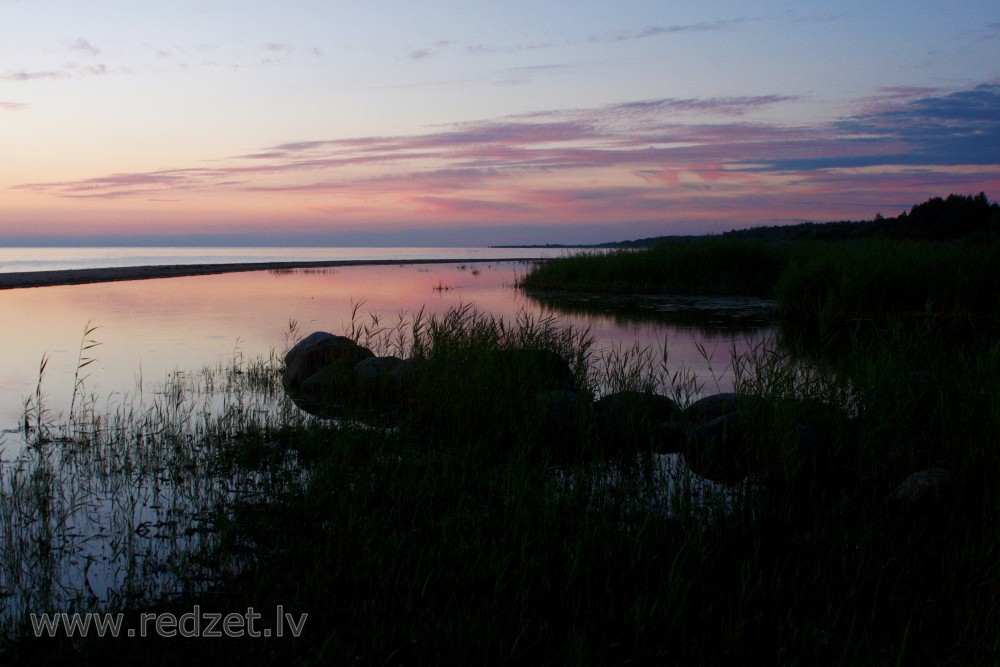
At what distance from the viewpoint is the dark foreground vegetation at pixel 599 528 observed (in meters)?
3.06

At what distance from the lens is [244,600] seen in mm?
3420

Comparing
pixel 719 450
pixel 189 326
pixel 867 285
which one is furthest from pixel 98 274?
pixel 719 450

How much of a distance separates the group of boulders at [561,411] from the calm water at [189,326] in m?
1.70

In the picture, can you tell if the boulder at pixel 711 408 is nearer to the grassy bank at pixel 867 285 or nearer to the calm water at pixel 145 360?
the calm water at pixel 145 360

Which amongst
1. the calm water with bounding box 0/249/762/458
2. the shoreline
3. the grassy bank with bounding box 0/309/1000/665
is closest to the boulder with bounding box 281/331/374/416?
the grassy bank with bounding box 0/309/1000/665

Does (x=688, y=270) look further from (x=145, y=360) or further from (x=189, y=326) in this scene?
(x=145, y=360)

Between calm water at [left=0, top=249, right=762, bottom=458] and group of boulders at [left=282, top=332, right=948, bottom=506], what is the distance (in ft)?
5.58

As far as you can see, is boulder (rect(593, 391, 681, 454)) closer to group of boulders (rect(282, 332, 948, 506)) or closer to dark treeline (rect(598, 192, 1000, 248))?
group of boulders (rect(282, 332, 948, 506))

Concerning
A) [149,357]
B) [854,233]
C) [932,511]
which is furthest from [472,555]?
[854,233]

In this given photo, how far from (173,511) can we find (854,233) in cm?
5171

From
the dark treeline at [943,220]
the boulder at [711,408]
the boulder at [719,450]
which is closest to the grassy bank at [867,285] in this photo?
the boulder at [711,408]

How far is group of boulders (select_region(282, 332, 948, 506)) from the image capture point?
218 inches

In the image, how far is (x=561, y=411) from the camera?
254 inches

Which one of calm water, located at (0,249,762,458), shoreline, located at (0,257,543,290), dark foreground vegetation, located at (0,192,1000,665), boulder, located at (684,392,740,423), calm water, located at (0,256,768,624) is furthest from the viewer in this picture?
shoreline, located at (0,257,543,290)
